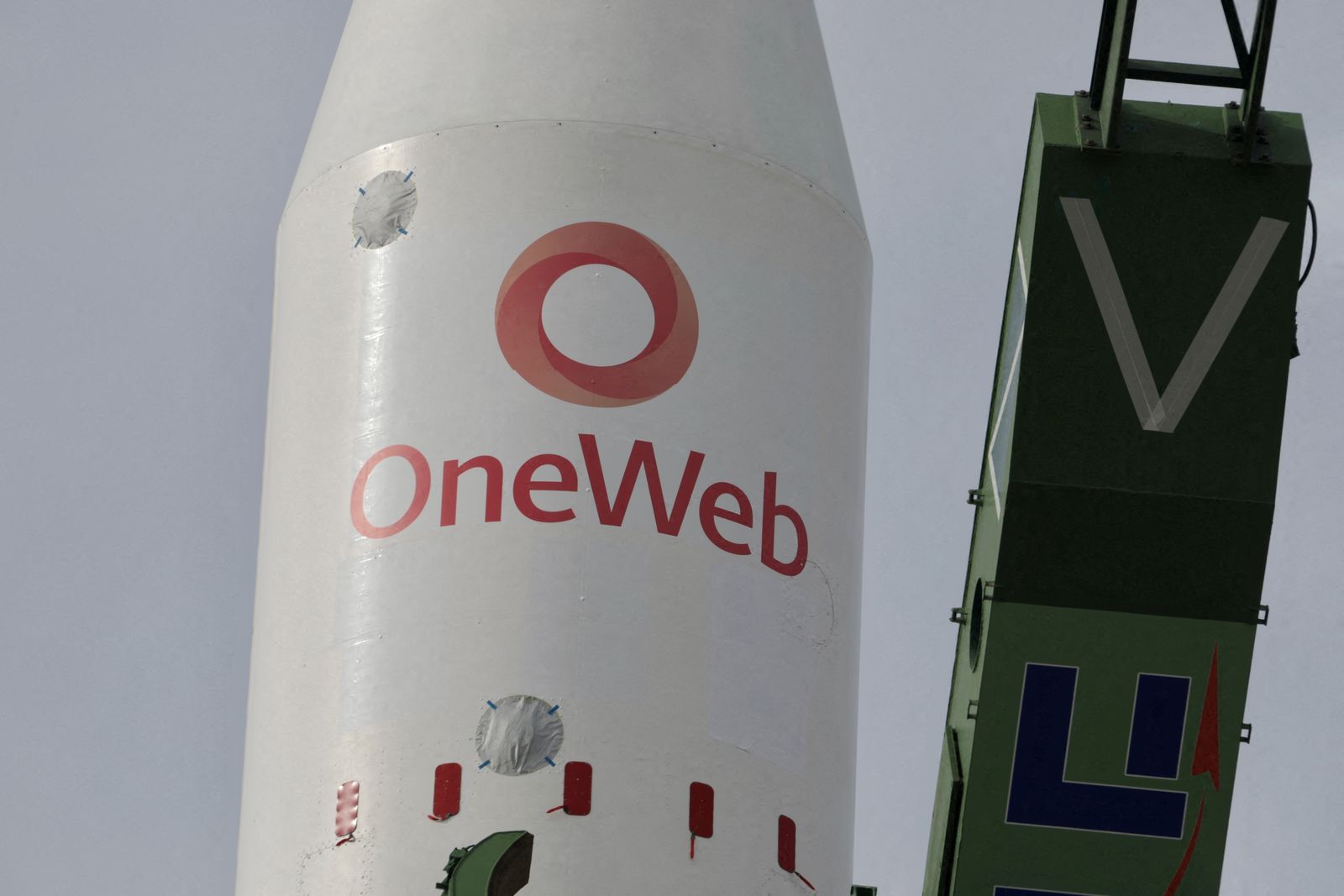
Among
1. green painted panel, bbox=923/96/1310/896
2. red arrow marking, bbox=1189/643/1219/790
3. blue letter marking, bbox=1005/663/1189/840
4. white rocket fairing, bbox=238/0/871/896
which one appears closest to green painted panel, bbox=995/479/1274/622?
green painted panel, bbox=923/96/1310/896

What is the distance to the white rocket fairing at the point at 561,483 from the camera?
1711 cm

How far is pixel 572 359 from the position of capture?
1806 centimetres

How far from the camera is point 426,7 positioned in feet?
66.8

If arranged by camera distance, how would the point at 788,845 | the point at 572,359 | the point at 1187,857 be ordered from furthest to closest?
the point at 1187,857 < the point at 572,359 < the point at 788,845

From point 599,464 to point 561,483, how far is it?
0.90 feet

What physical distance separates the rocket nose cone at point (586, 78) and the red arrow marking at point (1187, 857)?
5006 mm

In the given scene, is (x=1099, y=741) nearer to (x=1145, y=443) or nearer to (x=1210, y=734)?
(x=1210, y=734)

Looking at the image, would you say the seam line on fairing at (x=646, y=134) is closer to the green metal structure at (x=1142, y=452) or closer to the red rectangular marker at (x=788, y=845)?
the green metal structure at (x=1142, y=452)

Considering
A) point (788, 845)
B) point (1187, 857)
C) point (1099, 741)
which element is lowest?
point (1187, 857)

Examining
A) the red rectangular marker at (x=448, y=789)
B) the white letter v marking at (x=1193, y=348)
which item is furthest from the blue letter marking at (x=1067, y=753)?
the red rectangular marker at (x=448, y=789)

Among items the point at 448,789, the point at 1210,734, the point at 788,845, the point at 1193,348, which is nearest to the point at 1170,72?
the point at 1193,348

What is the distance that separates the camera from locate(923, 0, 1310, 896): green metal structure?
18.5m

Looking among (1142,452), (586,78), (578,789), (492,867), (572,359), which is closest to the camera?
(492,867)

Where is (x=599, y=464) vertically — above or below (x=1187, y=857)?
above
